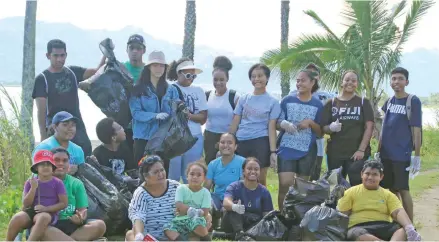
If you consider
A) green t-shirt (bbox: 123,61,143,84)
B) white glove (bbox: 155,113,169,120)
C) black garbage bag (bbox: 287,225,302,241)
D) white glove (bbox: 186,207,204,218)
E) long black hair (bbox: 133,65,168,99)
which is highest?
Answer: green t-shirt (bbox: 123,61,143,84)

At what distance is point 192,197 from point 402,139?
2.52 m

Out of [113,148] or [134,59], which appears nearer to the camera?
[113,148]

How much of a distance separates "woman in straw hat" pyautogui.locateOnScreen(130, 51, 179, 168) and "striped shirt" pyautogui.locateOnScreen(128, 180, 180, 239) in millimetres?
1287

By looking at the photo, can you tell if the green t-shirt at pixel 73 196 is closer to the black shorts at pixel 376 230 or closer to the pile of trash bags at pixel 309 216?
the pile of trash bags at pixel 309 216

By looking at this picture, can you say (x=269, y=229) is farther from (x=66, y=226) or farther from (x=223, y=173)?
(x=66, y=226)

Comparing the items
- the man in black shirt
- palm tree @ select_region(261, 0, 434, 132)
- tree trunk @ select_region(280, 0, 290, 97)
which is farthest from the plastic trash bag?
tree trunk @ select_region(280, 0, 290, 97)

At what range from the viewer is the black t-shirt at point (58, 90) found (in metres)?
6.62

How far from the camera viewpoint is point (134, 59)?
702cm

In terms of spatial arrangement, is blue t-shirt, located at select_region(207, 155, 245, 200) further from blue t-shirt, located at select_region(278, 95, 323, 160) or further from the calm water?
the calm water

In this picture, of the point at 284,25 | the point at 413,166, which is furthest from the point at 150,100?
the point at 284,25

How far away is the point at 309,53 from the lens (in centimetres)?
1542

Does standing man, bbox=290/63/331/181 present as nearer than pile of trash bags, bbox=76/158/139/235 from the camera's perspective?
No

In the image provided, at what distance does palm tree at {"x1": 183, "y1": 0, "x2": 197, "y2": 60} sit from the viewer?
14.7 meters

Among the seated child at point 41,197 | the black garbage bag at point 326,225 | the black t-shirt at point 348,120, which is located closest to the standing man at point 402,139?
the black t-shirt at point 348,120
